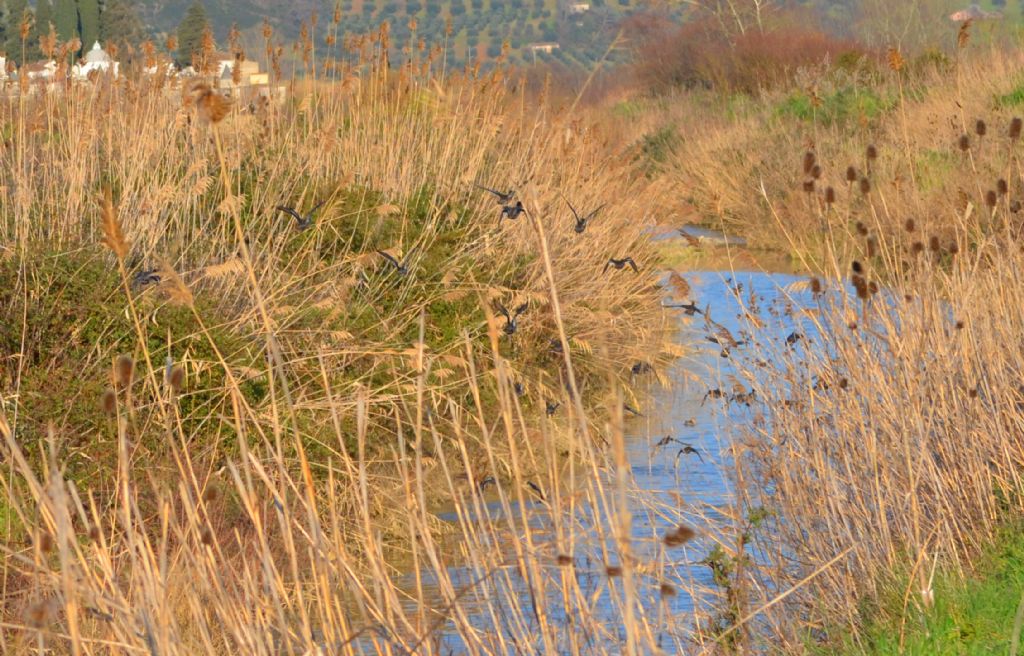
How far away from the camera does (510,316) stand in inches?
239

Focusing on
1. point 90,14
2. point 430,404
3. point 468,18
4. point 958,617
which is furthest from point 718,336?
point 468,18

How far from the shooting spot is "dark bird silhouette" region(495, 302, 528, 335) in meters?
5.75

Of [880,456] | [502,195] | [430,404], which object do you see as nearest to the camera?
[880,456]

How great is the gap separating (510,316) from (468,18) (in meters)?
80.1

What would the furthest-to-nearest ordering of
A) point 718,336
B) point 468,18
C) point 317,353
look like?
point 468,18 → point 718,336 → point 317,353

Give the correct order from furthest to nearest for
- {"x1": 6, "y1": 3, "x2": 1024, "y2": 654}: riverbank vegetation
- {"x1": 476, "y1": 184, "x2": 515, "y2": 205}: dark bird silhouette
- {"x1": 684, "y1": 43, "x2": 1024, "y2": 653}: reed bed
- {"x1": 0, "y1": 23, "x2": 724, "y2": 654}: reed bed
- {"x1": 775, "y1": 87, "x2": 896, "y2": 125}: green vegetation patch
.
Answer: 1. {"x1": 775, "y1": 87, "x2": 896, "y2": 125}: green vegetation patch
2. {"x1": 476, "y1": 184, "x2": 515, "y2": 205}: dark bird silhouette
3. {"x1": 684, "y1": 43, "x2": 1024, "y2": 653}: reed bed
4. {"x1": 0, "y1": 23, "x2": 724, "y2": 654}: reed bed
5. {"x1": 6, "y1": 3, "x2": 1024, "y2": 654}: riverbank vegetation

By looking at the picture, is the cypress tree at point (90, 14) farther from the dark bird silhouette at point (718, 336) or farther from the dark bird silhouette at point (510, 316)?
the dark bird silhouette at point (718, 336)

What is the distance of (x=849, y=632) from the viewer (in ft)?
13.3

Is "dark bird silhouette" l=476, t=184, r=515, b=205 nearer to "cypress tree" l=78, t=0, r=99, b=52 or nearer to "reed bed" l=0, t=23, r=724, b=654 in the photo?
"reed bed" l=0, t=23, r=724, b=654

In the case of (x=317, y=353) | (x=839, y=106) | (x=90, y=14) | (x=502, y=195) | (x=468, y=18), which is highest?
(x=502, y=195)

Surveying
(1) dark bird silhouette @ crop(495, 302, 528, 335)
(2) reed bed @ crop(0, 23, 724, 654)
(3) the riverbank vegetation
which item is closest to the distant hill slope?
(2) reed bed @ crop(0, 23, 724, 654)

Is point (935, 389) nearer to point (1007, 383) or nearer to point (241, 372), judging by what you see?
point (1007, 383)

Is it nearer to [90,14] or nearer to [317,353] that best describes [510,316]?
[317,353]

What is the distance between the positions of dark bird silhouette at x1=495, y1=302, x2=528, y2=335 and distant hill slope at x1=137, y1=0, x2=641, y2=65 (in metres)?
38.6
